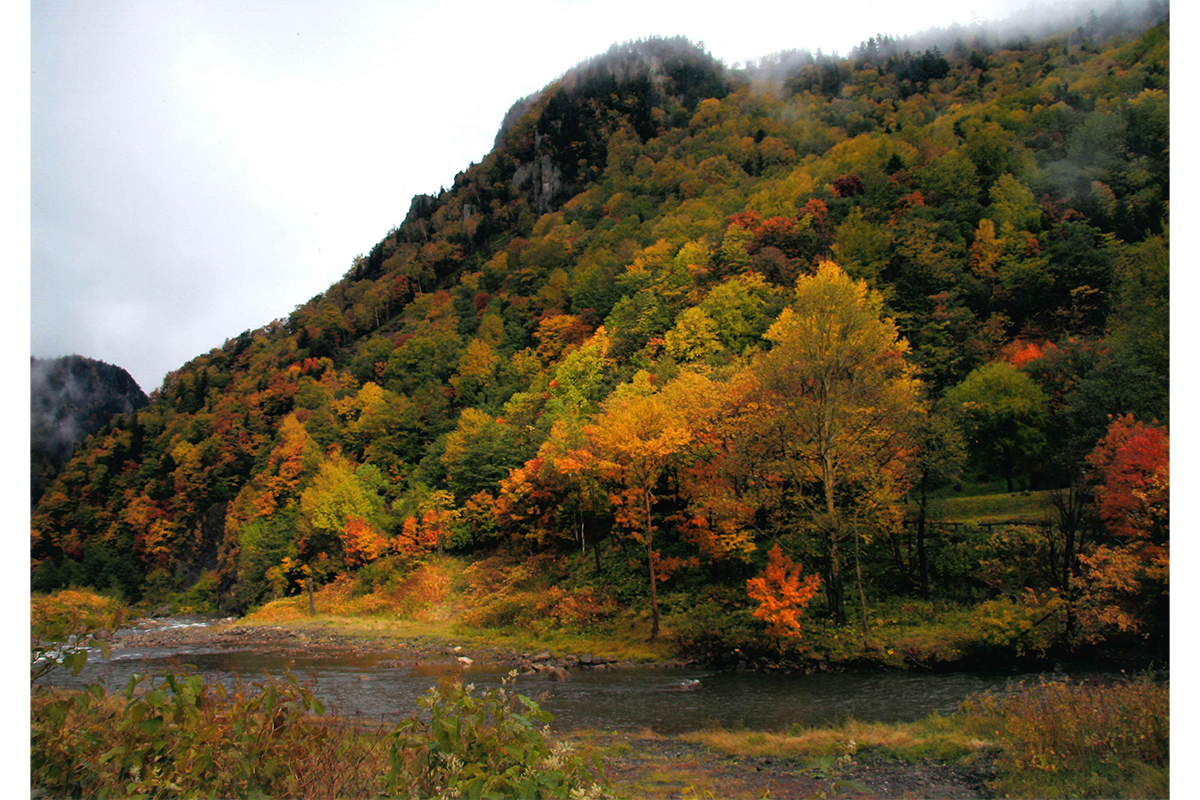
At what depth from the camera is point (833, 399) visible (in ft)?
61.6

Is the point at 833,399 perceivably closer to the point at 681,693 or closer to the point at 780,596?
the point at 780,596

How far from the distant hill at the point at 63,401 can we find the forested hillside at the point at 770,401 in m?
1.14

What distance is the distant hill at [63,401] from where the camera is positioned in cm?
604

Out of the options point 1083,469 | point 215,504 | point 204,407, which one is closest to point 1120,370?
point 1083,469

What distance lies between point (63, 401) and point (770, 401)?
57.2 feet

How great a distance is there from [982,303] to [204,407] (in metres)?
82.0

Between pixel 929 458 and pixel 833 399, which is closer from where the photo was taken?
pixel 833 399

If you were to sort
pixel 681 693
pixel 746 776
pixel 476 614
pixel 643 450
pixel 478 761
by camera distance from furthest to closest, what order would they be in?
pixel 476 614
pixel 643 450
pixel 681 693
pixel 746 776
pixel 478 761

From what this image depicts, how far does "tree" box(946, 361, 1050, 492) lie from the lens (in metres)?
28.5

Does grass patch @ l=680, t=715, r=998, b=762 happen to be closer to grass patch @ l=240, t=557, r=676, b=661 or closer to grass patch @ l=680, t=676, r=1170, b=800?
grass patch @ l=680, t=676, r=1170, b=800

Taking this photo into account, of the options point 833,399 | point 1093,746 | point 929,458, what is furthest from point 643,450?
point 1093,746

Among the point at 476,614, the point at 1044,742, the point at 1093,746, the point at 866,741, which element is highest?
the point at 1093,746

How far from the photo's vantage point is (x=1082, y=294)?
3916 cm

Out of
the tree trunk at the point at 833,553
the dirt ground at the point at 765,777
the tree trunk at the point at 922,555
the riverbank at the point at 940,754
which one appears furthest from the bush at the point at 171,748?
the tree trunk at the point at 922,555
